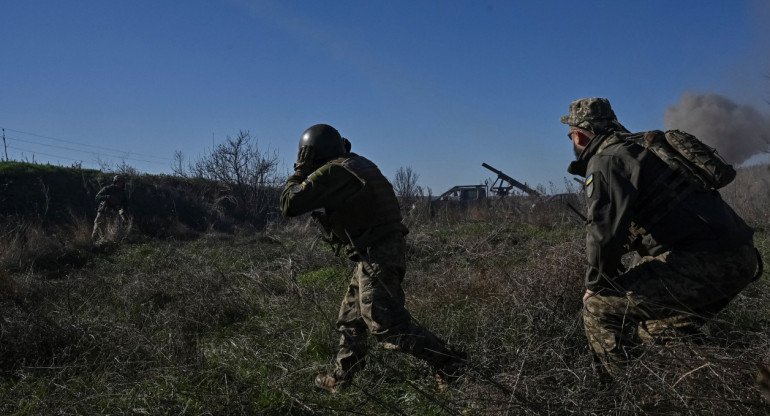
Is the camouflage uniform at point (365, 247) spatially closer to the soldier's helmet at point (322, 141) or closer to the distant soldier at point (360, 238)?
the distant soldier at point (360, 238)

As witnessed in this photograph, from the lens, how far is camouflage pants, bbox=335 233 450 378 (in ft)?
11.2

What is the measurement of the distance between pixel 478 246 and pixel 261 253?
3.95 meters

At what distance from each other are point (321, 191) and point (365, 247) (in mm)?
439

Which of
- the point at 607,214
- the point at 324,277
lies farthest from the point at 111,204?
the point at 607,214

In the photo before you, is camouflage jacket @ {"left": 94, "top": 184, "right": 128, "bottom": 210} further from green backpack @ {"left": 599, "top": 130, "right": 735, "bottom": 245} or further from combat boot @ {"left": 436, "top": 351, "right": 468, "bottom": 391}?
green backpack @ {"left": 599, "top": 130, "right": 735, "bottom": 245}

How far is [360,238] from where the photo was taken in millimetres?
3619

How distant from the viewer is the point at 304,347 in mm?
4129

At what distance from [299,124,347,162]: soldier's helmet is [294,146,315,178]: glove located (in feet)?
0.09

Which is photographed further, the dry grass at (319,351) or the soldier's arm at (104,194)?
the soldier's arm at (104,194)

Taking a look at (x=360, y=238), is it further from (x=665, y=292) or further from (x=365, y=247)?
(x=665, y=292)

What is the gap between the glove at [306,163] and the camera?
150 inches

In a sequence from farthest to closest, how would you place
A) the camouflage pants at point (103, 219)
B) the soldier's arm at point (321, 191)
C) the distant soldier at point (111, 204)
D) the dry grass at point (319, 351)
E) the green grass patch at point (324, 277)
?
the distant soldier at point (111, 204) → the camouflage pants at point (103, 219) → the green grass patch at point (324, 277) → the soldier's arm at point (321, 191) → the dry grass at point (319, 351)

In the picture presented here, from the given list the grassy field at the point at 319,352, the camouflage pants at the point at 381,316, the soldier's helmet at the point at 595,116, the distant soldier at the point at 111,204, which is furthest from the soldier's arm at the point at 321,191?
the distant soldier at the point at 111,204

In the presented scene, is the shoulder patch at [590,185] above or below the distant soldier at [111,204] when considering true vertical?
below
